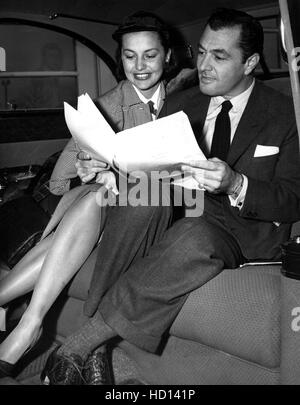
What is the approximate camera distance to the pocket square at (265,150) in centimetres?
136

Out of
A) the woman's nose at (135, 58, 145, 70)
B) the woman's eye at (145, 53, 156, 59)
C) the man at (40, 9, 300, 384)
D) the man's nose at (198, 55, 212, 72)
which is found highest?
the woman's eye at (145, 53, 156, 59)

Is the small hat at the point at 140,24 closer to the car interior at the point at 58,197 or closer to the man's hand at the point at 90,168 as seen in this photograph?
the car interior at the point at 58,197

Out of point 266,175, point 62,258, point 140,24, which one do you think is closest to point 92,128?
point 62,258

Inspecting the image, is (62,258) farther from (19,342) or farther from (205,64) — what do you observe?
(205,64)

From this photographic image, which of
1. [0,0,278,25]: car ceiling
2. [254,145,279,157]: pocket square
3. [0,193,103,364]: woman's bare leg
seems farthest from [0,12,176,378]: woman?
[0,0,278,25]: car ceiling

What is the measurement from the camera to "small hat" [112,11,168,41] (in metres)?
1.62

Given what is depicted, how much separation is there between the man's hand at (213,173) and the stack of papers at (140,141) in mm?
22

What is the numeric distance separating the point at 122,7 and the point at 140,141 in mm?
1895

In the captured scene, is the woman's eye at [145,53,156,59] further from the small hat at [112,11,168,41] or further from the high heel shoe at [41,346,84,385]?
the high heel shoe at [41,346,84,385]

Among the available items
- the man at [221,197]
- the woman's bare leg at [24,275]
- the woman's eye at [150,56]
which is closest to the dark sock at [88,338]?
the man at [221,197]

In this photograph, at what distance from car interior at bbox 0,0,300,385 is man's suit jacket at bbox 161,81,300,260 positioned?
0.07m

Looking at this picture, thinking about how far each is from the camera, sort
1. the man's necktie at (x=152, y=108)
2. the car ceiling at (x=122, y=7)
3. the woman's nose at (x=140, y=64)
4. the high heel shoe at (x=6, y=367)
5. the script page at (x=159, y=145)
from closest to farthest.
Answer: the script page at (x=159, y=145), the high heel shoe at (x=6, y=367), the woman's nose at (x=140, y=64), the man's necktie at (x=152, y=108), the car ceiling at (x=122, y=7)

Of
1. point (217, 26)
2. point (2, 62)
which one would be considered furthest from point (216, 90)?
point (2, 62)
